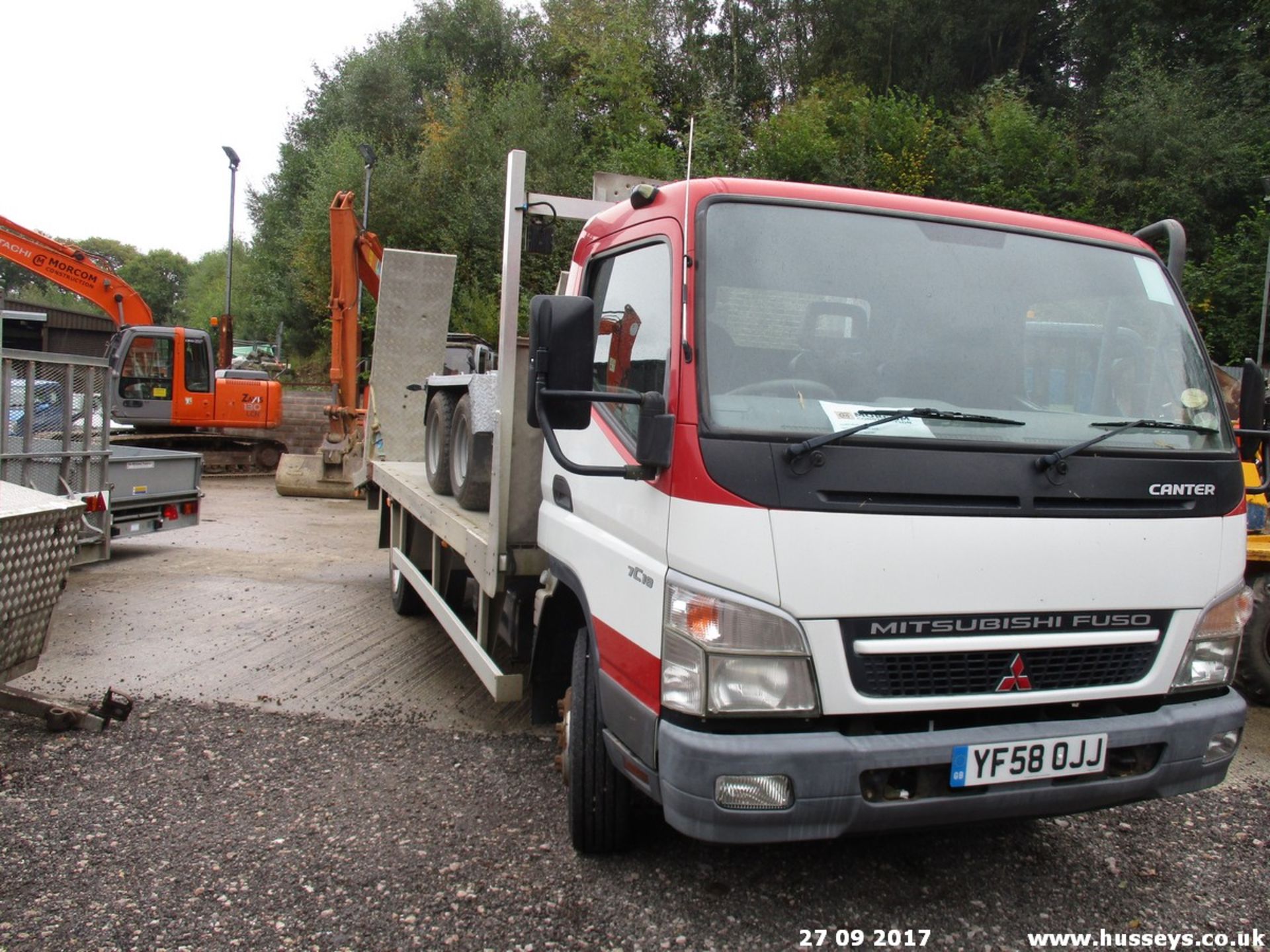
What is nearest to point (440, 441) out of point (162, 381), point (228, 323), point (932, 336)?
point (932, 336)

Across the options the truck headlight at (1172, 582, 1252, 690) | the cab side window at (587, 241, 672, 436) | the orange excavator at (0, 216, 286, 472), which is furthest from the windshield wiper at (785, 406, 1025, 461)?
the orange excavator at (0, 216, 286, 472)

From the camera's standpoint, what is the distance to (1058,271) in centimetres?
331

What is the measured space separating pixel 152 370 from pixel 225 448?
1.94m

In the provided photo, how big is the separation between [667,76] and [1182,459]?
30829 mm

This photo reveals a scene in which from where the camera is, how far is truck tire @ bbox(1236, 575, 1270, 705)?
5.32 metres

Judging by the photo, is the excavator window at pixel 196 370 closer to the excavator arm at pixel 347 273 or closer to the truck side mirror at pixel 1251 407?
the excavator arm at pixel 347 273

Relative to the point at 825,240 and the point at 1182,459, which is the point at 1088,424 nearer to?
the point at 1182,459

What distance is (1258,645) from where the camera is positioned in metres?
5.35

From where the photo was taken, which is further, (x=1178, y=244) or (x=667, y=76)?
(x=667, y=76)

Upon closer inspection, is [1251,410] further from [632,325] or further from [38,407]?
[38,407]

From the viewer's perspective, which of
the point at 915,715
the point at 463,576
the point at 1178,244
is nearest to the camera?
the point at 915,715

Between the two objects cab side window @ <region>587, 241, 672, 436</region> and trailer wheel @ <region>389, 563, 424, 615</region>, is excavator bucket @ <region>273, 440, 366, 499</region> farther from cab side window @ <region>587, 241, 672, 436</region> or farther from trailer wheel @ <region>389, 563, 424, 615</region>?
cab side window @ <region>587, 241, 672, 436</region>

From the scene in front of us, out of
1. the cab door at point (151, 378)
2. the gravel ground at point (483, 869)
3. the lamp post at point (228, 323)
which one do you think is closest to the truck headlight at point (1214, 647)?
the gravel ground at point (483, 869)

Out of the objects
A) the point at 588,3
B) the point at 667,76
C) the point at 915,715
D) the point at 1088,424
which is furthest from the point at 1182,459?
the point at 588,3
